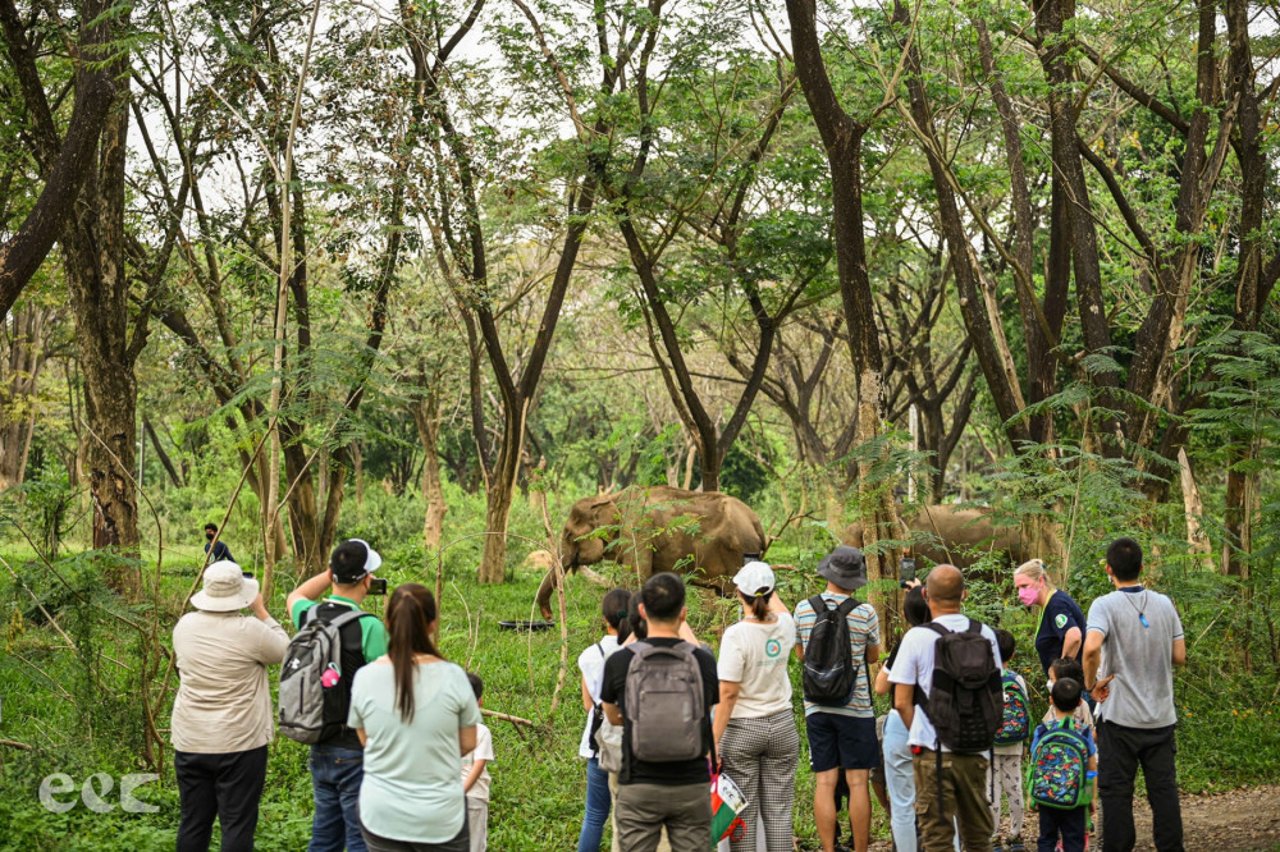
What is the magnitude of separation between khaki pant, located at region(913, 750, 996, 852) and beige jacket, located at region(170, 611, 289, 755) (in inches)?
124

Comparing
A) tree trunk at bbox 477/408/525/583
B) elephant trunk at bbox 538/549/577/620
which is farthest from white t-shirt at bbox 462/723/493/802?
tree trunk at bbox 477/408/525/583

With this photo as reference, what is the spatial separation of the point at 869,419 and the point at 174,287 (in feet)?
36.8

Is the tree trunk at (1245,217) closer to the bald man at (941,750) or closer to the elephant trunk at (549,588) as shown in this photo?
the bald man at (941,750)

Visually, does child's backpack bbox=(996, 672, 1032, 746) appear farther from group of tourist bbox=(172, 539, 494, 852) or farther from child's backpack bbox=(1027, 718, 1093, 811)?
group of tourist bbox=(172, 539, 494, 852)

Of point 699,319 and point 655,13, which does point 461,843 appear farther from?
point 699,319

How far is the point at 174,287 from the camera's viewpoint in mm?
18109

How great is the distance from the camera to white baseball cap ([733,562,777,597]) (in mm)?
6605

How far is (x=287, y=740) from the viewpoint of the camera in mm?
9727

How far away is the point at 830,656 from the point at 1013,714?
3.89 ft

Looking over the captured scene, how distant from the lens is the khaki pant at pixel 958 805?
632 cm

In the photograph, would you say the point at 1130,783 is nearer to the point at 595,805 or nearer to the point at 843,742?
the point at 843,742

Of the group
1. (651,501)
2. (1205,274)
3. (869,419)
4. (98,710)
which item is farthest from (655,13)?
(98,710)

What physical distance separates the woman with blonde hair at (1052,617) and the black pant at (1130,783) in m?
0.62

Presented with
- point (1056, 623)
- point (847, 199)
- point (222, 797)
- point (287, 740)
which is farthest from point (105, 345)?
point (1056, 623)
